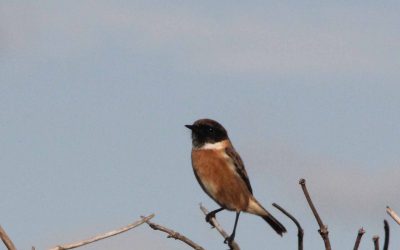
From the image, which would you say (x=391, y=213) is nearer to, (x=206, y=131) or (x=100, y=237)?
(x=100, y=237)

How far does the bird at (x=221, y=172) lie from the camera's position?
1238 centimetres

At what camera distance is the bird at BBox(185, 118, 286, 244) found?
487 inches

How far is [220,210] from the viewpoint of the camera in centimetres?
1235

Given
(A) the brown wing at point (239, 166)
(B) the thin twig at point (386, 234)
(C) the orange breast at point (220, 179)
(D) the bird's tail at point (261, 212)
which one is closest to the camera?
(B) the thin twig at point (386, 234)

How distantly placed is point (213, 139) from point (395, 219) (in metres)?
10.3

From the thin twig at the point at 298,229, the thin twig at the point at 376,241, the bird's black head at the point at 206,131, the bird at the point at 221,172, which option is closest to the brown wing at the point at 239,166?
the bird at the point at 221,172

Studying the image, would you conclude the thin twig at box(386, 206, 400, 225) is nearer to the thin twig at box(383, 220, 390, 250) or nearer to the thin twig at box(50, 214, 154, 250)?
the thin twig at box(383, 220, 390, 250)

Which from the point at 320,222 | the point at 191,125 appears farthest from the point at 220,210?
the point at 320,222

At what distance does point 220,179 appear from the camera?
12.4 m

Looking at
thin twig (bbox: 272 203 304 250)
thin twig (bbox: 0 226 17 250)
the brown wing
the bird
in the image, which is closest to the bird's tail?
the bird

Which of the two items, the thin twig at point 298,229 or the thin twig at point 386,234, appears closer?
the thin twig at point 386,234

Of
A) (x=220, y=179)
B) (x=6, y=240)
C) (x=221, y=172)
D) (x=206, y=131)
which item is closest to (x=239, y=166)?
(x=221, y=172)

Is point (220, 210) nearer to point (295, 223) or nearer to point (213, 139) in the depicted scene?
point (213, 139)

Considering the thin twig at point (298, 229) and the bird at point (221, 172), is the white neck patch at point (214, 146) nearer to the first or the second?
the bird at point (221, 172)
